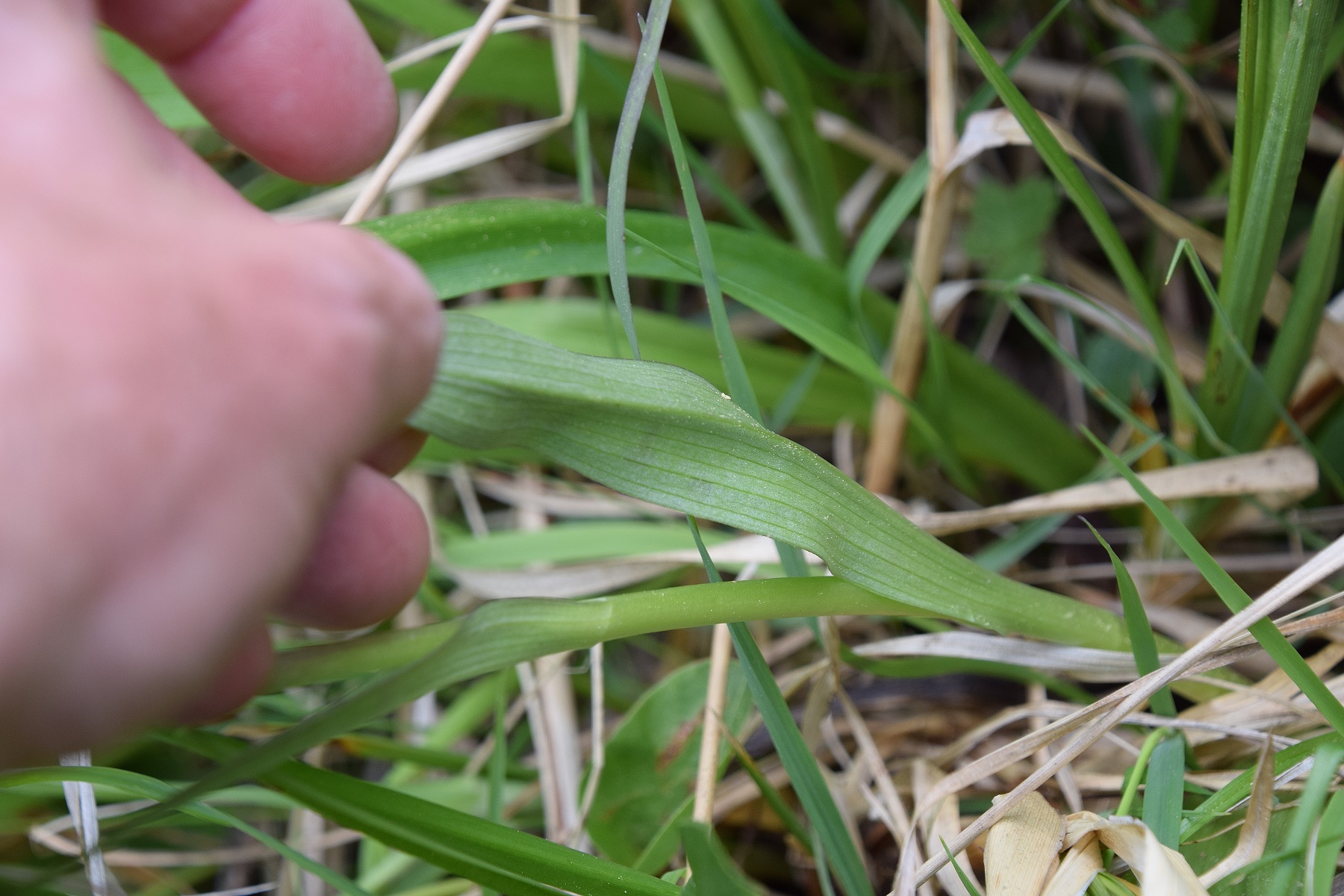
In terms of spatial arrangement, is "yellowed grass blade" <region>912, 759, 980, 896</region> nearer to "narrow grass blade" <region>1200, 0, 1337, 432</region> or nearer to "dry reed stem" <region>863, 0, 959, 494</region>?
"dry reed stem" <region>863, 0, 959, 494</region>

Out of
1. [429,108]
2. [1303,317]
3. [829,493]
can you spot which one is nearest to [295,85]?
[429,108]

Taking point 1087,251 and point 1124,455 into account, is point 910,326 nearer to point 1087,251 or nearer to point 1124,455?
point 1124,455

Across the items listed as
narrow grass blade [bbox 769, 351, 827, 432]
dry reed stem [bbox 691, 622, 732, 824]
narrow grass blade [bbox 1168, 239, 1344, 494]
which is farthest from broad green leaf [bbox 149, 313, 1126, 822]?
narrow grass blade [bbox 769, 351, 827, 432]

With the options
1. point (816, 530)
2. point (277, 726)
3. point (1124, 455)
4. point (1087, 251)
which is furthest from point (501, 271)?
point (1087, 251)

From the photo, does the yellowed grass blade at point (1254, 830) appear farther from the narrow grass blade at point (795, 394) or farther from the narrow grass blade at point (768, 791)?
the narrow grass blade at point (795, 394)

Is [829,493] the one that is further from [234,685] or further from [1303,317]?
[1303,317]
